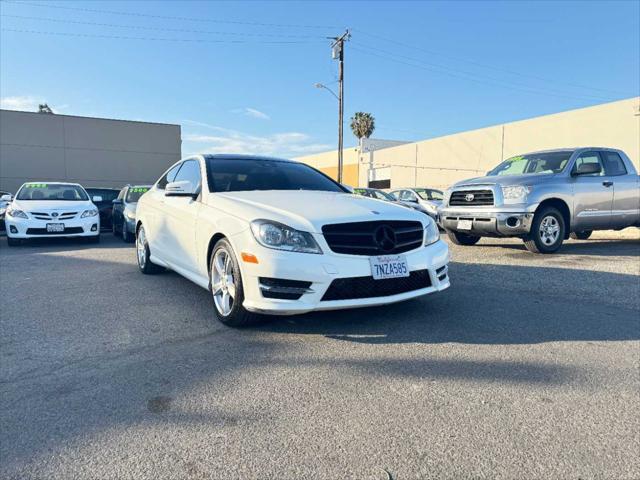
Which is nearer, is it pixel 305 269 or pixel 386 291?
pixel 305 269

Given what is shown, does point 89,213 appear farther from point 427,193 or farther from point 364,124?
point 364,124

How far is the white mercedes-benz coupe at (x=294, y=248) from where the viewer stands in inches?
135

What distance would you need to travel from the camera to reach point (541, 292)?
528 cm

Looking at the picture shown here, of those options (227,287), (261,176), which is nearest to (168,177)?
(261,176)

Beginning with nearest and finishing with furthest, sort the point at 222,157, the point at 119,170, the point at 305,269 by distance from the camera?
the point at 305,269
the point at 222,157
the point at 119,170

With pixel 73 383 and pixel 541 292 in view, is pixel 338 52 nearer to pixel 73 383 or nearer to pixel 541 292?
pixel 541 292

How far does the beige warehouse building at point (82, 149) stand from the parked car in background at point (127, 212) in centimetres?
1748

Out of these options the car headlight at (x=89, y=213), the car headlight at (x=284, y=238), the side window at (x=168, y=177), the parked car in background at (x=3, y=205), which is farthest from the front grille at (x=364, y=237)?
the parked car in background at (x=3, y=205)

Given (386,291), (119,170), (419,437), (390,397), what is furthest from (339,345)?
(119,170)

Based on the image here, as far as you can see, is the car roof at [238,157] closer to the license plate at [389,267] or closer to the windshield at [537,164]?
the license plate at [389,267]

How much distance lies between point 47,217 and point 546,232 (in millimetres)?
10006

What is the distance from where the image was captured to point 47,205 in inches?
400

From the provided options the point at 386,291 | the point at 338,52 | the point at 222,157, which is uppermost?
the point at 338,52

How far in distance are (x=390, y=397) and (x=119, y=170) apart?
29.1 metres
